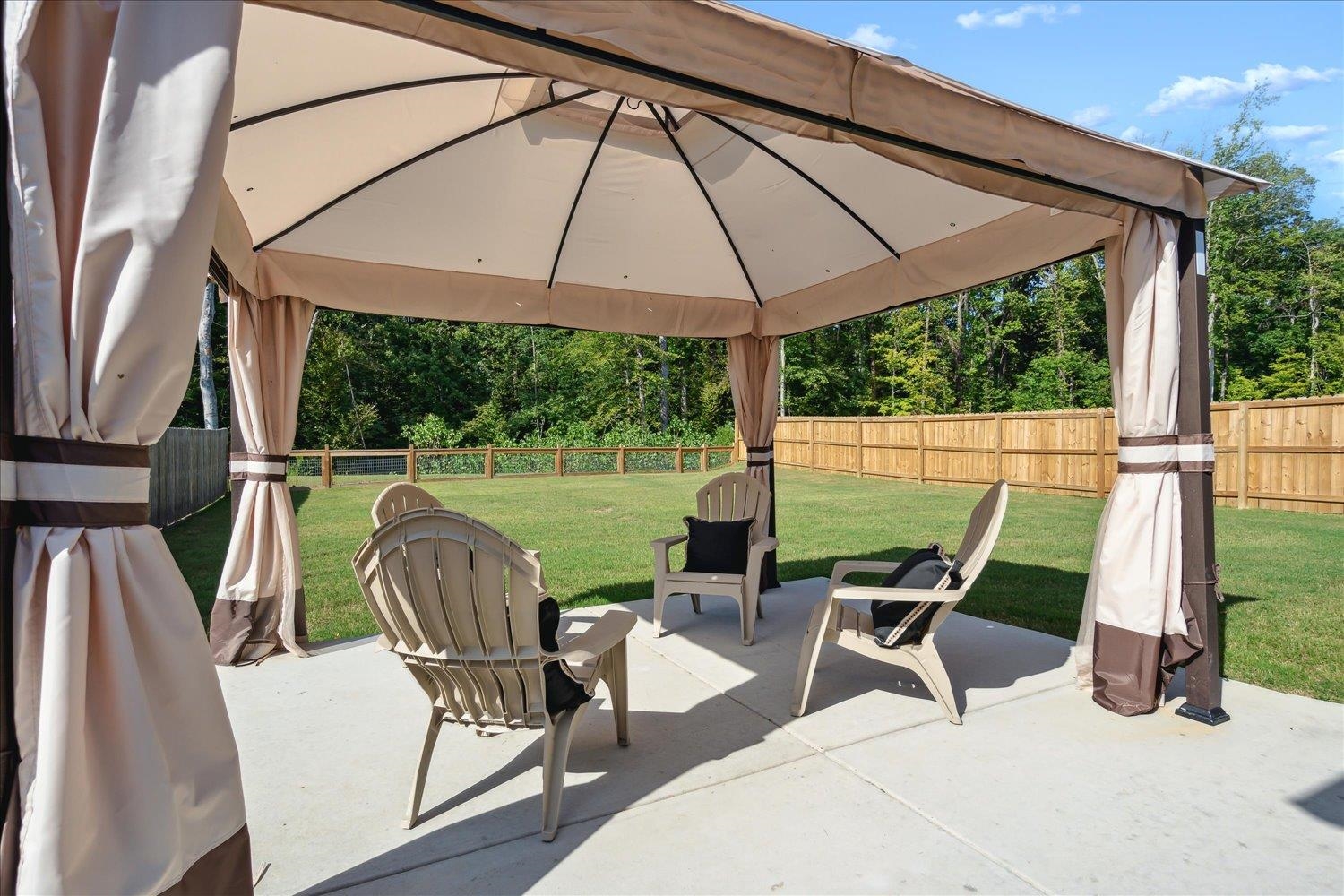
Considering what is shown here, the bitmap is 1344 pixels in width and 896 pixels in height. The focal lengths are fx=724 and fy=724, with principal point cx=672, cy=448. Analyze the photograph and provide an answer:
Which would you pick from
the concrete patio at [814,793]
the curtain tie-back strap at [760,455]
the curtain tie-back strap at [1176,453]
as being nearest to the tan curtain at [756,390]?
the curtain tie-back strap at [760,455]

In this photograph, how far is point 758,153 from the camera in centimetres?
383

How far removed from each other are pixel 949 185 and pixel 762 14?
1958 millimetres

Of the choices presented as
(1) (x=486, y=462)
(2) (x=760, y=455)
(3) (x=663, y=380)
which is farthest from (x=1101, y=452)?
(3) (x=663, y=380)

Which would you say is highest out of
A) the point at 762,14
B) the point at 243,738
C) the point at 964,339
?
the point at 964,339

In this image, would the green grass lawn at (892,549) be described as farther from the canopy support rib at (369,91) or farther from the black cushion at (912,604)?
the canopy support rib at (369,91)

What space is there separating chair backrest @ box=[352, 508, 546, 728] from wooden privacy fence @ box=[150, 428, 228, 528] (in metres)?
5.94

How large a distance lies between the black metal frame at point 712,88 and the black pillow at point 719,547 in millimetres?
2609

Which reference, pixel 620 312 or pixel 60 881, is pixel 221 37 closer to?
pixel 60 881

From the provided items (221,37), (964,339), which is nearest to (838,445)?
(964,339)

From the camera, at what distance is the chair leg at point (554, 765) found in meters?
2.16

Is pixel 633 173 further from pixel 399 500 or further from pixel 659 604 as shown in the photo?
pixel 659 604

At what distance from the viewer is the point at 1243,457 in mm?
10141

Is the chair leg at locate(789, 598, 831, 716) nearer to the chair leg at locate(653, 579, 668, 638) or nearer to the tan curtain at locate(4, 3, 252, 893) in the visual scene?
the chair leg at locate(653, 579, 668, 638)

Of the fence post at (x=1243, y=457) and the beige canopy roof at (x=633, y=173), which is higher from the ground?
the beige canopy roof at (x=633, y=173)
